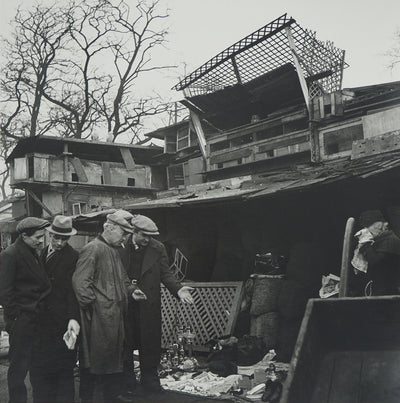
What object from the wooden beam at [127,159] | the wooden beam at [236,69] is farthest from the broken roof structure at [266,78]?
the wooden beam at [127,159]

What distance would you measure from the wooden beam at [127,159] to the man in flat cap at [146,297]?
2121 cm

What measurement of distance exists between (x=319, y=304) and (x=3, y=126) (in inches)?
1103

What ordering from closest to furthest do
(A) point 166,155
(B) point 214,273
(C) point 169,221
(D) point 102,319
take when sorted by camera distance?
(D) point 102,319 < (B) point 214,273 < (C) point 169,221 < (A) point 166,155

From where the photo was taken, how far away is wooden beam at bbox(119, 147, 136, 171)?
26.8m

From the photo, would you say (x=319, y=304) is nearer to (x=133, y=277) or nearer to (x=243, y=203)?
(x=133, y=277)

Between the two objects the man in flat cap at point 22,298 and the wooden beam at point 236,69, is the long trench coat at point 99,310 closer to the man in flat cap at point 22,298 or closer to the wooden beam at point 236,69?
the man in flat cap at point 22,298

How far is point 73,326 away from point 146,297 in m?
1.29

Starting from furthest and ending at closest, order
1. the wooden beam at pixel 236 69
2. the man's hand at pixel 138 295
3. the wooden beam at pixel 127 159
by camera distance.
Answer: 1. the wooden beam at pixel 127 159
2. the wooden beam at pixel 236 69
3. the man's hand at pixel 138 295

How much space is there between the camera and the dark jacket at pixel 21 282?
4.62m

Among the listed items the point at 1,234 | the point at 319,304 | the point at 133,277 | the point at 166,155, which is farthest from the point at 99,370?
the point at 1,234

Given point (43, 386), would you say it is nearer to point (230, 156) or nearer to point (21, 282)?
point (21, 282)

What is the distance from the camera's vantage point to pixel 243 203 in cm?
884

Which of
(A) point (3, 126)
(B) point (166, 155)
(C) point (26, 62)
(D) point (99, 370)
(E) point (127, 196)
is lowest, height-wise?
(D) point (99, 370)

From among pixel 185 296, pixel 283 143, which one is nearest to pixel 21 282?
pixel 185 296
